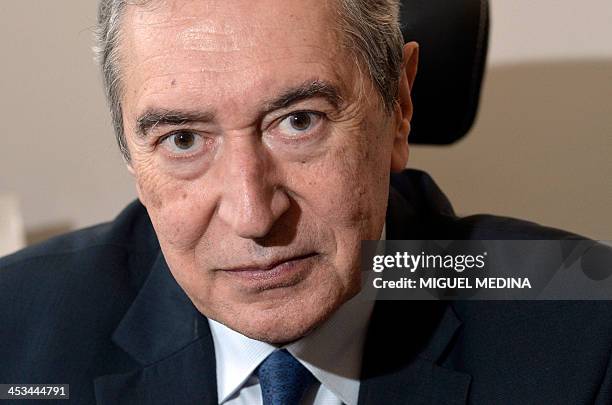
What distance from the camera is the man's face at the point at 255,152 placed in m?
0.95

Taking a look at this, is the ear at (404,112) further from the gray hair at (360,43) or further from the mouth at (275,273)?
the mouth at (275,273)

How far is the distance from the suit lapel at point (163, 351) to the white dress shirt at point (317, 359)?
23 millimetres

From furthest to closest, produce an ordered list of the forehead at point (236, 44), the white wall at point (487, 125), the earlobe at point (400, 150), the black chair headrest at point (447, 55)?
the white wall at point (487, 125) < the black chair headrest at point (447, 55) < the earlobe at point (400, 150) < the forehead at point (236, 44)

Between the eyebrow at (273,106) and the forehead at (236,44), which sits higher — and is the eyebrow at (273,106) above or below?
below

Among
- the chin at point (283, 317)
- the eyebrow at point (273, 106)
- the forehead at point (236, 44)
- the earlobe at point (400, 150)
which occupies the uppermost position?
the forehead at point (236, 44)

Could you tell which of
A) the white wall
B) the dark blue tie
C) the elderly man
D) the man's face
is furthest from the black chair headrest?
the white wall

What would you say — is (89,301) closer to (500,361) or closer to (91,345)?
(91,345)

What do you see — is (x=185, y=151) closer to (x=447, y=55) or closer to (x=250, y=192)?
(x=250, y=192)

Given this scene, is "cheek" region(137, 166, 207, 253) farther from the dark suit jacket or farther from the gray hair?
the dark suit jacket

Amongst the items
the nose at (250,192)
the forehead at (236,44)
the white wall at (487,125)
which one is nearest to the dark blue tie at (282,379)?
the nose at (250,192)

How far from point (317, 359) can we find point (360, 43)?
40 centimetres

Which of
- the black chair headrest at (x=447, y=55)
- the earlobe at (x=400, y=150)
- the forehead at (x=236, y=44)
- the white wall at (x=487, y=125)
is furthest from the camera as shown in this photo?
the white wall at (x=487, y=125)

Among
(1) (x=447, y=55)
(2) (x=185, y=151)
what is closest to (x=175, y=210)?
(2) (x=185, y=151)

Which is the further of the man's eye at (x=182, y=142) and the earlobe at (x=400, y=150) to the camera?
the earlobe at (x=400, y=150)
